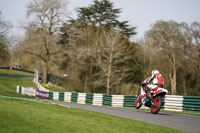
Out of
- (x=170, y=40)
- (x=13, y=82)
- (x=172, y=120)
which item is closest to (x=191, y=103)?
(x=172, y=120)

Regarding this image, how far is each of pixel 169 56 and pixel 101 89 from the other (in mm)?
12543

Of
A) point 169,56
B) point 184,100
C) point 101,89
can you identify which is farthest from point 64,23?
point 184,100

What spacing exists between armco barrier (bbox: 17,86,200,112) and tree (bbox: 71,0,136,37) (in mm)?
20423

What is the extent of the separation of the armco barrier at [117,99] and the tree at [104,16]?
2042 centimetres

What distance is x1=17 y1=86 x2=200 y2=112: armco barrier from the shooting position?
1924 cm

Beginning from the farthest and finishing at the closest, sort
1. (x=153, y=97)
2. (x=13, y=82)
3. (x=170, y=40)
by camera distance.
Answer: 1. (x=13, y=82)
2. (x=170, y=40)
3. (x=153, y=97)

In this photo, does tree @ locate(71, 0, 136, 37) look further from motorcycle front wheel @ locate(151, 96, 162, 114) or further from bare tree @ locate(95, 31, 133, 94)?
motorcycle front wheel @ locate(151, 96, 162, 114)

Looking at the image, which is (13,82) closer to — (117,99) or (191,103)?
(117,99)

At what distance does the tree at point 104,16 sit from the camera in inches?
2185

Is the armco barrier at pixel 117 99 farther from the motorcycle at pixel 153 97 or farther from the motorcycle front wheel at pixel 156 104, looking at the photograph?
the motorcycle front wheel at pixel 156 104

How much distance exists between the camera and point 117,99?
26.5 metres

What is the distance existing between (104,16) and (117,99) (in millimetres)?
31241

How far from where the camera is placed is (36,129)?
7246 millimetres

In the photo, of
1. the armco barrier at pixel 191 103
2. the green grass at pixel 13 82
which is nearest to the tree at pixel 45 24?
the green grass at pixel 13 82
